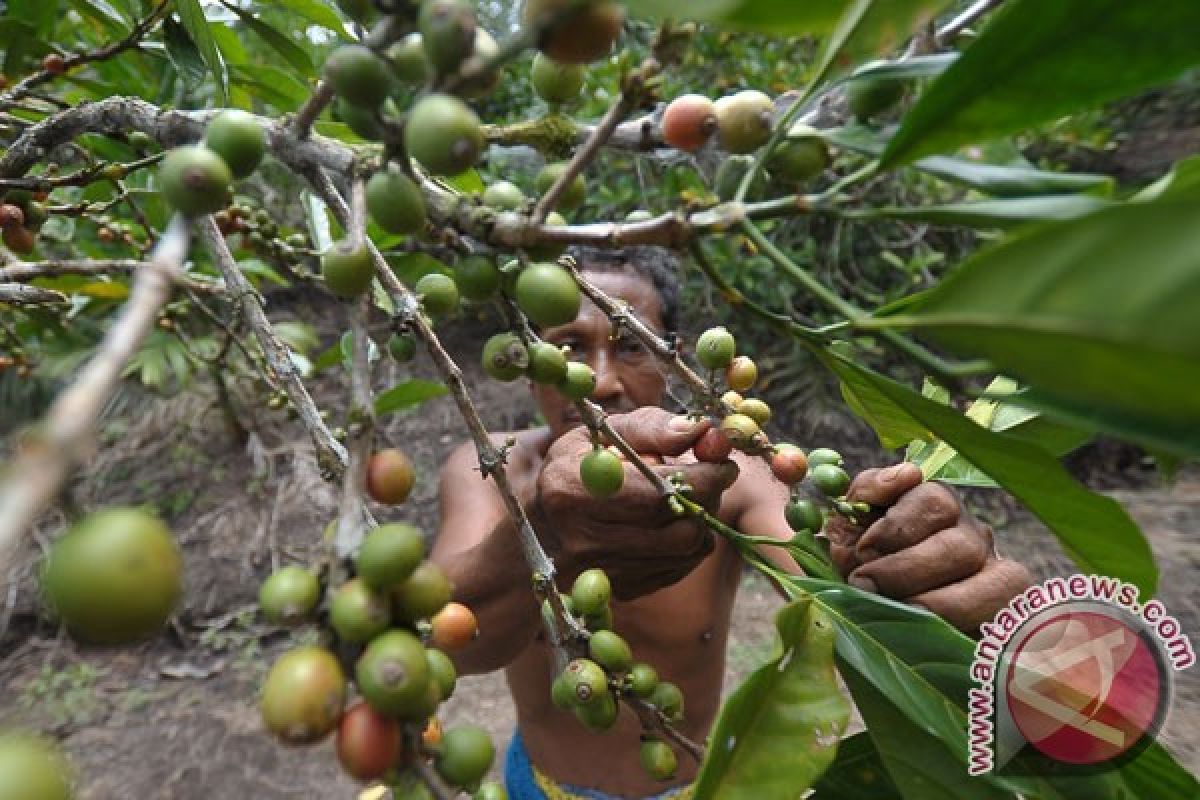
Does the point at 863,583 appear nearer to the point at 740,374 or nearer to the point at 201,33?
the point at 740,374

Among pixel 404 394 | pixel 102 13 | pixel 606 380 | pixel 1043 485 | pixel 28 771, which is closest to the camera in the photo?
pixel 28 771

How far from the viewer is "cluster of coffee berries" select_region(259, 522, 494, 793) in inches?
12.5

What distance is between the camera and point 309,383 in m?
4.40

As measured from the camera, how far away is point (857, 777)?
23.6 inches

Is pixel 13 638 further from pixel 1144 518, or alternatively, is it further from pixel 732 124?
pixel 1144 518

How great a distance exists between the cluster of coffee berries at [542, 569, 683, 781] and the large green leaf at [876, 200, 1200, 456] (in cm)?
33

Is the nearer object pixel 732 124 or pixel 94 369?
pixel 94 369

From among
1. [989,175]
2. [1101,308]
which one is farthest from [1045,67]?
[1101,308]

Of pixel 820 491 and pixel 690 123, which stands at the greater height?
pixel 690 123

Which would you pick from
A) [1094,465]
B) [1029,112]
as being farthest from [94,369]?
[1094,465]

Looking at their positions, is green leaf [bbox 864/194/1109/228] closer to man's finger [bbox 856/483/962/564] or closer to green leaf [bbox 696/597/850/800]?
green leaf [bbox 696/597/850/800]

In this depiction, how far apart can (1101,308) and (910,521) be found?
1.55 feet

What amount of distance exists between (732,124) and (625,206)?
3.14 metres

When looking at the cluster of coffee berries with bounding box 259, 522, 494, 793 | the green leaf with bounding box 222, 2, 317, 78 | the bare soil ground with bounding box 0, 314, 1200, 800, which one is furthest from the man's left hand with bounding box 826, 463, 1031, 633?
the bare soil ground with bounding box 0, 314, 1200, 800
